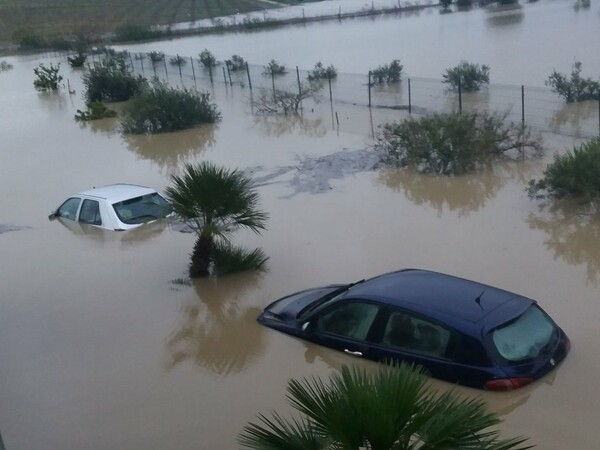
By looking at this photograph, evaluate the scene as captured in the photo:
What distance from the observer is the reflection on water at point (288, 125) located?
2617 cm

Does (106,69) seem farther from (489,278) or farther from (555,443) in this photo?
(555,443)

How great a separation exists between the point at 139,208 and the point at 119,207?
344 mm

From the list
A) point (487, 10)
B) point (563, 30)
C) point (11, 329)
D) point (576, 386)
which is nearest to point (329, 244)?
point (11, 329)

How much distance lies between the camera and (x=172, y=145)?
86.4ft

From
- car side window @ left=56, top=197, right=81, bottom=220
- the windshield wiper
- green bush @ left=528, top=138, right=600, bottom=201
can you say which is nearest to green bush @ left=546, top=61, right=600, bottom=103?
green bush @ left=528, top=138, right=600, bottom=201

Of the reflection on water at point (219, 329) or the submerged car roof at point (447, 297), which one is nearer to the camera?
the submerged car roof at point (447, 297)

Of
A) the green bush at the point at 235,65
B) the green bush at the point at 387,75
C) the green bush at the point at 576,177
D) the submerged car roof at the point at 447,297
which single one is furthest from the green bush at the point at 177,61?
the submerged car roof at the point at 447,297

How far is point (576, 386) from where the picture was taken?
28.6 ft

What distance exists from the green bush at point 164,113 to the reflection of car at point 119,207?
39.2 ft

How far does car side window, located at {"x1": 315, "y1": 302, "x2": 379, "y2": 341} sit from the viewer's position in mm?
9156

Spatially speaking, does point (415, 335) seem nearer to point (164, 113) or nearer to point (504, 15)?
point (164, 113)

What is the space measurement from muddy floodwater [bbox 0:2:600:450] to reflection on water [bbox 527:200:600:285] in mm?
48

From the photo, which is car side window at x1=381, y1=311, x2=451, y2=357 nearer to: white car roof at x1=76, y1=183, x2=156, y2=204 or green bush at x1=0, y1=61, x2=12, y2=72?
white car roof at x1=76, y1=183, x2=156, y2=204

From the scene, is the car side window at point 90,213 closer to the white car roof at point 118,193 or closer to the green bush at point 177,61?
the white car roof at point 118,193
